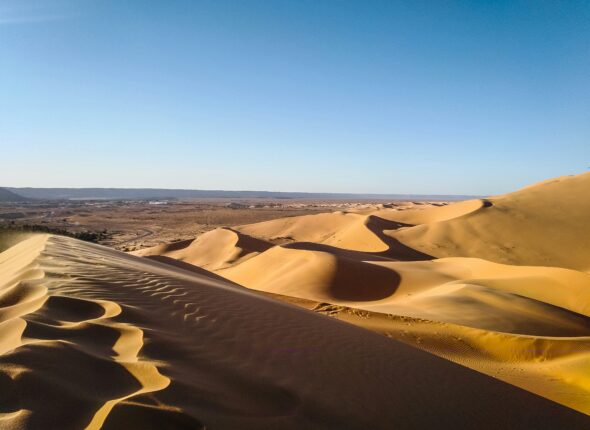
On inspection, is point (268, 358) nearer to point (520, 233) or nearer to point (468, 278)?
point (468, 278)

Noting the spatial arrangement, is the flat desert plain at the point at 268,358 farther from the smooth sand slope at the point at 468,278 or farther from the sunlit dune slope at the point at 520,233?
the sunlit dune slope at the point at 520,233

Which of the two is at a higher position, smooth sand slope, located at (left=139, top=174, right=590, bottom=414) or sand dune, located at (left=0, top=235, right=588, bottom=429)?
sand dune, located at (left=0, top=235, right=588, bottom=429)

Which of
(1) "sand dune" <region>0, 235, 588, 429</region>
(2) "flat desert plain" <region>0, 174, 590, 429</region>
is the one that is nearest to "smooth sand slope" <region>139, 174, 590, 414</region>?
(2) "flat desert plain" <region>0, 174, 590, 429</region>

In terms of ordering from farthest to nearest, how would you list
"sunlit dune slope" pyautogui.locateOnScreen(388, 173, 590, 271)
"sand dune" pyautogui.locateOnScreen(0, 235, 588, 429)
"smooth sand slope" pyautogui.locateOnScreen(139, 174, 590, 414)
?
"sunlit dune slope" pyautogui.locateOnScreen(388, 173, 590, 271) < "smooth sand slope" pyautogui.locateOnScreen(139, 174, 590, 414) < "sand dune" pyautogui.locateOnScreen(0, 235, 588, 429)

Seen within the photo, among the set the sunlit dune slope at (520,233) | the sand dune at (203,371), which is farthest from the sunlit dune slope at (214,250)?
the sand dune at (203,371)

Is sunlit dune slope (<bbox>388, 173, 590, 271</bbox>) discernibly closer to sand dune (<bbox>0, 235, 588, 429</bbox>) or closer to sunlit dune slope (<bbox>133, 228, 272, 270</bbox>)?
sunlit dune slope (<bbox>133, 228, 272, 270</bbox>)

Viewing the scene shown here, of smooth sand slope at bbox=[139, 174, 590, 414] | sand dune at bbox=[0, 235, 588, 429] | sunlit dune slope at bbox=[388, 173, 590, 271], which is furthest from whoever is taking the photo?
sunlit dune slope at bbox=[388, 173, 590, 271]

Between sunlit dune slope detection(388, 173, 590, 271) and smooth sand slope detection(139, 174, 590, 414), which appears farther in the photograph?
sunlit dune slope detection(388, 173, 590, 271)

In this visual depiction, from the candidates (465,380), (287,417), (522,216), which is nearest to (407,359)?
(465,380)
